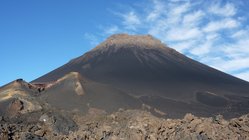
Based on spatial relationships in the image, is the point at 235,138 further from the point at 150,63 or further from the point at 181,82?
the point at 150,63

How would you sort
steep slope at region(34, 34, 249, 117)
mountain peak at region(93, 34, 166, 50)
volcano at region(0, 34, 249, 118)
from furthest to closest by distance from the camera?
mountain peak at region(93, 34, 166, 50) → steep slope at region(34, 34, 249, 117) → volcano at region(0, 34, 249, 118)

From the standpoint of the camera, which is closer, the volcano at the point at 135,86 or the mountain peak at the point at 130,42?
the volcano at the point at 135,86

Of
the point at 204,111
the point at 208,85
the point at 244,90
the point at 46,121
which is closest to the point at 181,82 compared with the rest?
the point at 208,85

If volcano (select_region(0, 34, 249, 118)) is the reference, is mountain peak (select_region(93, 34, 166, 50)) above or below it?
above

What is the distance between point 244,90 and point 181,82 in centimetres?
848

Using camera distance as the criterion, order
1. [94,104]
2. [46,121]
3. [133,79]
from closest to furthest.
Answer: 1. [46,121]
2. [94,104]
3. [133,79]

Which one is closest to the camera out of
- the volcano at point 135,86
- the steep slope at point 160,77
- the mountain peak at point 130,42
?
the volcano at point 135,86

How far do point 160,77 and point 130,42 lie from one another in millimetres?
16450

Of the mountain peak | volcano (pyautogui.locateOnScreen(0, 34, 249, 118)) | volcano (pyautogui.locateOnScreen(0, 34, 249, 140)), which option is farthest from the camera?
the mountain peak

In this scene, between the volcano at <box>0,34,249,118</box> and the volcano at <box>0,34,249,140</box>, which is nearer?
the volcano at <box>0,34,249,140</box>

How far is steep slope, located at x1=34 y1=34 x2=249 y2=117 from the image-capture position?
49.1 meters

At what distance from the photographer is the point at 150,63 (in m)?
68.4

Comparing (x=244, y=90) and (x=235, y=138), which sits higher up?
(x=244, y=90)

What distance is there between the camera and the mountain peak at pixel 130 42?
7556 cm
